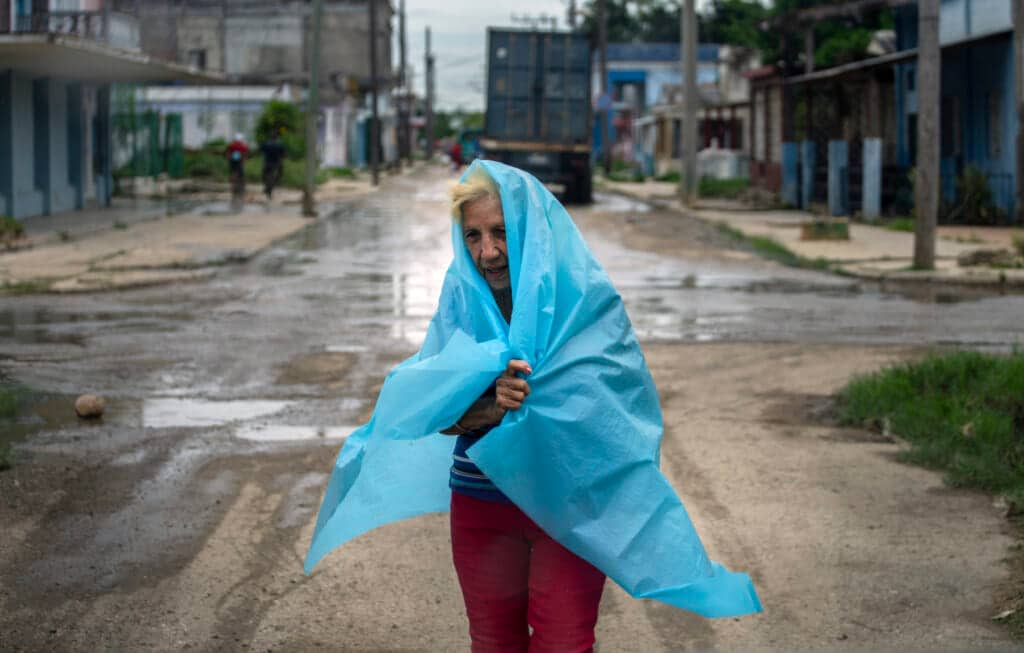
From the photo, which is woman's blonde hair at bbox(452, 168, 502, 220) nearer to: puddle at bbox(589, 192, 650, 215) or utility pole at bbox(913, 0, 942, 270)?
utility pole at bbox(913, 0, 942, 270)

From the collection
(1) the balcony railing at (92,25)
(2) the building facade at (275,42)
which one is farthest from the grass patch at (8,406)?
(2) the building facade at (275,42)

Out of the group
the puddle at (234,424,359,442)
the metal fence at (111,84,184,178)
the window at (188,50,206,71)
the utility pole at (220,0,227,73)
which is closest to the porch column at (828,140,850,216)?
the metal fence at (111,84,184,178)

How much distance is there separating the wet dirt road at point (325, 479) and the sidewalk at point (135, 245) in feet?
8.04

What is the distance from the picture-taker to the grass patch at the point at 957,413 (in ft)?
24.0

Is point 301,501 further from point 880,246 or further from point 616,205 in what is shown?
point 616,205

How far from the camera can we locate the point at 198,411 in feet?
30.5

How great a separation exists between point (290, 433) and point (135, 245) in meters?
14.5

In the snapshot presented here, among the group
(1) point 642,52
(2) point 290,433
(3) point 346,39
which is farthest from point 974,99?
(1) point 642,52

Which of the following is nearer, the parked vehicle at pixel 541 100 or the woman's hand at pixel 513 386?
the woman's hand at pixel 513 386

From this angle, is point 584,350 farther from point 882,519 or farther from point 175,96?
point 175,96

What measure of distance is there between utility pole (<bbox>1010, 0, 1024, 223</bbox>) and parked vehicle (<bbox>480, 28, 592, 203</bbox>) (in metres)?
12.7

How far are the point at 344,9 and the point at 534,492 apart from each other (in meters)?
80.0

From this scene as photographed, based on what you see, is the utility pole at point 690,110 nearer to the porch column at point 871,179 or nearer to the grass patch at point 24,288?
the porch column at point 871,179

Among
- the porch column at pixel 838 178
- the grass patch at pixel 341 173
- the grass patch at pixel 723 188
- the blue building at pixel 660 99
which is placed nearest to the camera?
the porch column at pixel 838 178
